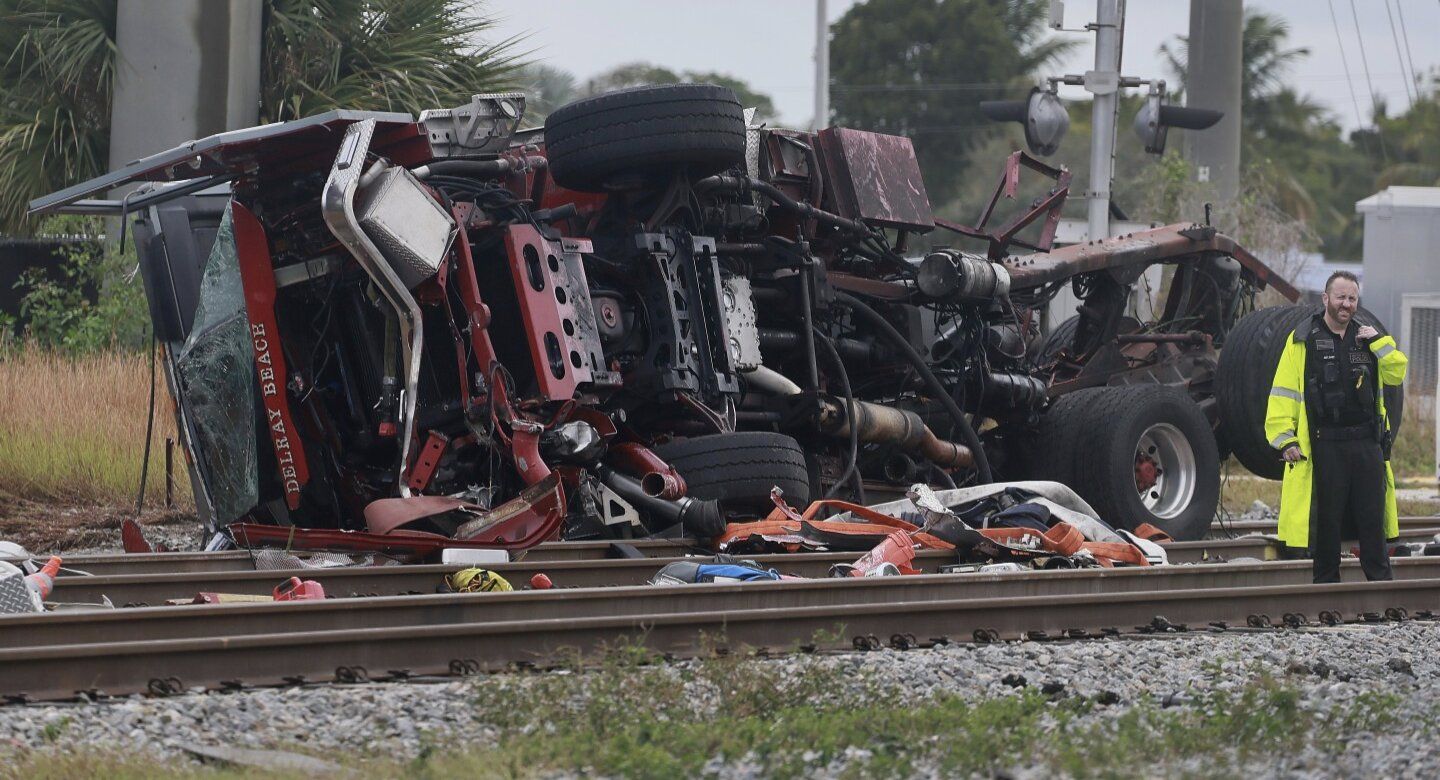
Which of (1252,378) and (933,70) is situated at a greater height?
(933,70)

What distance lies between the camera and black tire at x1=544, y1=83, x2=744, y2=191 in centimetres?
1030

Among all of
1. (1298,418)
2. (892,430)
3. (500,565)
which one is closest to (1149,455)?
(892,430)

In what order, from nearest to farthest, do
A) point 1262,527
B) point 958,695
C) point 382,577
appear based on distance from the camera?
point 958,695 → point 382,577 → point 1262,527

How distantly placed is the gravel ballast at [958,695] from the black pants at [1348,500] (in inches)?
56.9

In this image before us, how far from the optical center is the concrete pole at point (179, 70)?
62.3 ft

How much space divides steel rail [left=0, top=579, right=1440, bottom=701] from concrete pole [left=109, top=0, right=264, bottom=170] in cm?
1308

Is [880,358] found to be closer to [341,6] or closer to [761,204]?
[761,204]

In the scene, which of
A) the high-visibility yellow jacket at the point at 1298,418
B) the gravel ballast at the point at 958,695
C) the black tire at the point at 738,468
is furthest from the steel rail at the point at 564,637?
the black tire at the point at 738,468

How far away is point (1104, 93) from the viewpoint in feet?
66.0

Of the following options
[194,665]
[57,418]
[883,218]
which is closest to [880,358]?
[883,218]

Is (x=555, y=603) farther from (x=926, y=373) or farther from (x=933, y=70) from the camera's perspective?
(x=933, y=70)

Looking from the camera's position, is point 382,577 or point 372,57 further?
point 372,57

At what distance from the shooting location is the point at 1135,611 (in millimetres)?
7773

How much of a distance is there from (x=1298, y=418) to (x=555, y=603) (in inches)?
155
